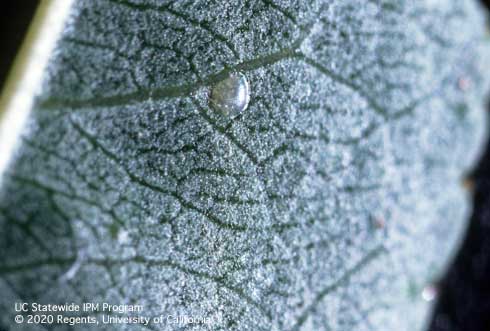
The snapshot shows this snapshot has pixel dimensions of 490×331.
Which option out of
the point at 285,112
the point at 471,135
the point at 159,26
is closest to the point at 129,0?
the point at 159,26

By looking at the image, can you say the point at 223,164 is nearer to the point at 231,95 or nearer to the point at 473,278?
the point at 231,95

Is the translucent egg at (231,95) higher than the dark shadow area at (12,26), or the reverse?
the dark shadow area at (12,26)

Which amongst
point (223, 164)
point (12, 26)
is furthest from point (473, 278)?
point (12, 26)

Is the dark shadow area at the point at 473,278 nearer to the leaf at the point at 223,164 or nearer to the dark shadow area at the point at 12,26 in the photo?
the leaf at the point at 223,164

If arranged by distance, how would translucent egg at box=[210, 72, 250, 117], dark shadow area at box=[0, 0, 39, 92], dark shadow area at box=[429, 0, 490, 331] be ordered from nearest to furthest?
translucent egg at box=[210, 72, 250, 117] < dark shadow area at box=[0, 0, 39, 92] < dark shadow area at box=[429, 0, 490, 331]

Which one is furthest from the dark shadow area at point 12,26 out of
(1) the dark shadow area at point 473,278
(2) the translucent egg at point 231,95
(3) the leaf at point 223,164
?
(1) the dark shadow area at point 473,278

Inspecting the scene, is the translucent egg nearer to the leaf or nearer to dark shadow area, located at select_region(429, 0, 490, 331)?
the leaf

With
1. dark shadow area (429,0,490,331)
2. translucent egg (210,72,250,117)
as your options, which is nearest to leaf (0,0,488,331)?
translucent egg (210,72,250,117)
